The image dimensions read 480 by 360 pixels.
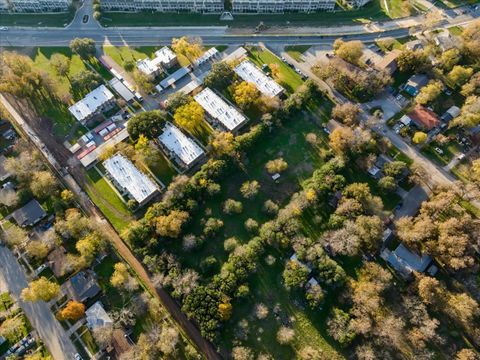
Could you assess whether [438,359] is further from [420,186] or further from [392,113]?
[392,113]

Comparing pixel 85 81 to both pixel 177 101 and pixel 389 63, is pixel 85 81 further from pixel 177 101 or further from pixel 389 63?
pixel 389 63

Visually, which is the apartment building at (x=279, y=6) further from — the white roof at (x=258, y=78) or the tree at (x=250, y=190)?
the tree at (x=250, y=190)

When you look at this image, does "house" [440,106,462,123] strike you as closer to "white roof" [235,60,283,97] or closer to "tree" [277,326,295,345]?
"white roof" [235,60,283,97]

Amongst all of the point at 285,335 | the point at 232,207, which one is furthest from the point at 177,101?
the point at 285,335

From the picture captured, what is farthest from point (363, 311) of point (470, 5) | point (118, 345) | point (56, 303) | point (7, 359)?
point (470, 5)

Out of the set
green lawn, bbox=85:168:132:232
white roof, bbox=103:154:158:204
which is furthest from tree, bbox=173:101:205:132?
green lawn, bbox=85:168:132:232

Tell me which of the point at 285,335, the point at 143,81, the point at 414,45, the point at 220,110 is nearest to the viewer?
the point at 285,335
